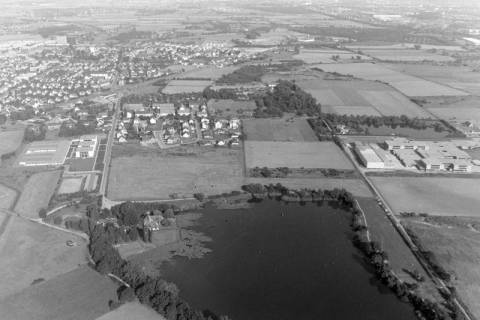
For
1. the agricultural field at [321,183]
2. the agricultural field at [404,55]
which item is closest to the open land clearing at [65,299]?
the agricultural field at [321,183]

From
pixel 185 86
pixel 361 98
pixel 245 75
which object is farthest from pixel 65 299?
pixel 245 75

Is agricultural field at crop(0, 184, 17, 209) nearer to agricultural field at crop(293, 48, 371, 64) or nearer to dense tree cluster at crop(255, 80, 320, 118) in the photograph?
dense tree cluster at crop(255, 80, 320, 118)

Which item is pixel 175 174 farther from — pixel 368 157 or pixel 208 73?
pixel 208 73

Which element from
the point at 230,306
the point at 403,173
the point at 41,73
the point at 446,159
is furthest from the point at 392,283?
the point at 41,73

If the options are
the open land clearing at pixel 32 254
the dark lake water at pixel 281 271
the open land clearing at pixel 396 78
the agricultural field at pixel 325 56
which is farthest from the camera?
the agricultural field at pixel 325 56

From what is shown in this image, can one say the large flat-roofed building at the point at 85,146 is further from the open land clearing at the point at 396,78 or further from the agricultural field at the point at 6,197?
the open land clearing at the point at 396,78

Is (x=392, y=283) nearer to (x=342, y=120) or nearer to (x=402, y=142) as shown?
(x=402, y=142)

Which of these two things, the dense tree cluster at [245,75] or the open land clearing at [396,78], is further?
the dense tree cluster at [245,75]
